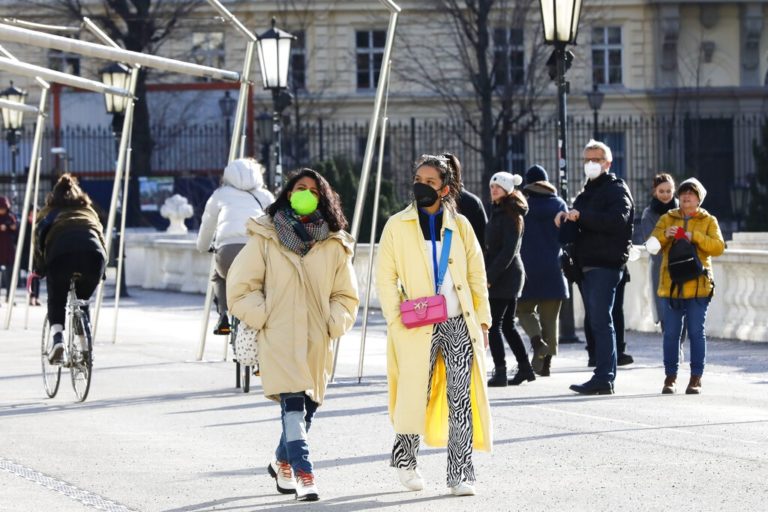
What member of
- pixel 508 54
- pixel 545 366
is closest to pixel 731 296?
Answer: pixel 545 366

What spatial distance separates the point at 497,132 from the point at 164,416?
3431 centimetres

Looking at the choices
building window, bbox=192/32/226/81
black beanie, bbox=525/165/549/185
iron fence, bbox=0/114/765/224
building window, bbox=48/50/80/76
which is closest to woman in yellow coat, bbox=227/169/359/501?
black beanie, bbox=525/165/549/185

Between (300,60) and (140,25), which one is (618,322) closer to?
(140,25)

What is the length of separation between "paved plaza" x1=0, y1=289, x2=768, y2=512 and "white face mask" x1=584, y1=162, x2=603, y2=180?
1.63 m

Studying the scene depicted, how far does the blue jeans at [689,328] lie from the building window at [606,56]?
44.8 m

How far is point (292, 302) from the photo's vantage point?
8711 millimetres

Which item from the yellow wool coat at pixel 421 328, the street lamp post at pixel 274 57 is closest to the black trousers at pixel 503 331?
the yellow wool coat at pixel 421 328

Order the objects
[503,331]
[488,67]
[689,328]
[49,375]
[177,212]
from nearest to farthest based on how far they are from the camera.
→ [689,328], [49,375], [503,331], [177,212], [488,67]

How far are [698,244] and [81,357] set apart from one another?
459 cm

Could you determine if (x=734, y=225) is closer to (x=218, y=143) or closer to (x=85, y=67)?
(x=218, y=143)

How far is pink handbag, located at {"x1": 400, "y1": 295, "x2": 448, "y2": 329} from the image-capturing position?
8852 mm

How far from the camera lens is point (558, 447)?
1049cm

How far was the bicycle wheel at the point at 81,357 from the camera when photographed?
524 inches

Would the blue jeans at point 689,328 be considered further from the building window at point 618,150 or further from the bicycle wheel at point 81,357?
the building window at point 618,150
